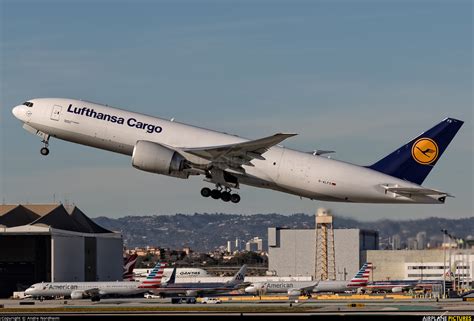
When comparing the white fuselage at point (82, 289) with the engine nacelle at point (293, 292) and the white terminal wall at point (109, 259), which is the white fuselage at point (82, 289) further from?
the white terminal wall at point (109, 259)

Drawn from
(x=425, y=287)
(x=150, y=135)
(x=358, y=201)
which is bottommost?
(x=425, y=287)

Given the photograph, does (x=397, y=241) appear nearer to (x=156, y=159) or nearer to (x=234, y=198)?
(x=234, y=198)

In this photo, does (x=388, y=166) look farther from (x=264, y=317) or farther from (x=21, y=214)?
(x=21, y=214)

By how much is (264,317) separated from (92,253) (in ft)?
342

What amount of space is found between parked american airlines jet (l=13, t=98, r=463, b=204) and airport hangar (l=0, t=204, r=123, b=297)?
73.9m

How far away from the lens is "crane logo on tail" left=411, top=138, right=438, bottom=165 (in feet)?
252

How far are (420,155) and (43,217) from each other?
317ft

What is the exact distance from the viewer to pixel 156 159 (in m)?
74.6

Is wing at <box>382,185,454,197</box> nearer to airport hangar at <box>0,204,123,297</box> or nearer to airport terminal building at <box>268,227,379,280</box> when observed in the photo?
airport hangar at <box>0,204,123,297</box>

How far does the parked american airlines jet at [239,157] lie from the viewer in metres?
74.1

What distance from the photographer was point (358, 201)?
74.6 m

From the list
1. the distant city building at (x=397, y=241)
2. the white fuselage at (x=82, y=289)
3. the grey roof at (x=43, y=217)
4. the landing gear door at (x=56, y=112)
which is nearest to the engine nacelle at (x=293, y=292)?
the white fuselage at (x=82, y=289)

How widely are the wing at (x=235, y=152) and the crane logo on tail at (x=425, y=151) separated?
11.5 metres

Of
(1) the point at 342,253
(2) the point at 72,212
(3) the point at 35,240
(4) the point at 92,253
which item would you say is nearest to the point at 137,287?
(3) the point at 35,240
